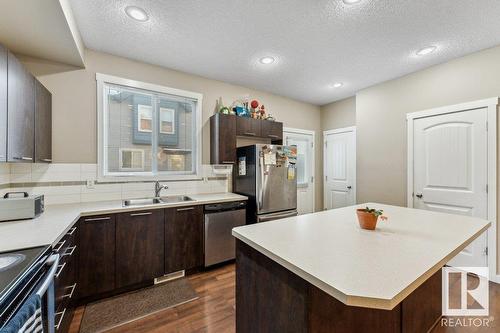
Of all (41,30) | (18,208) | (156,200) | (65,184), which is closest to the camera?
(18,208)

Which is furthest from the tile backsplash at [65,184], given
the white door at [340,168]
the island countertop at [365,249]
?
the white door at [340,168]

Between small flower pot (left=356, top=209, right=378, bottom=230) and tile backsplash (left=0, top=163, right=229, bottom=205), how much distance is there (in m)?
2.40

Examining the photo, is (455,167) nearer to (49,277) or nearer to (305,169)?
(305,169)

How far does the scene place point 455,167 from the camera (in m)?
2.65

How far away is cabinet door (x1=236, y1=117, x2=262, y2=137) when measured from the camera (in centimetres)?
A: 324

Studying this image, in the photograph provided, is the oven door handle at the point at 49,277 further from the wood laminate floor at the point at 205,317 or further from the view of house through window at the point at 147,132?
the view of house through window at the point at 147,132

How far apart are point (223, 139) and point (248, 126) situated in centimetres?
48

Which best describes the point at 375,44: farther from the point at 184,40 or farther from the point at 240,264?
the point at 240,264

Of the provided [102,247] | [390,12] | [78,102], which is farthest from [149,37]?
[390,12]

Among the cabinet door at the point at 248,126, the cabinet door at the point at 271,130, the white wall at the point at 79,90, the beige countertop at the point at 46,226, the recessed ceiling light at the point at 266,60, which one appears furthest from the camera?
the cabinet door at the point at 271,130

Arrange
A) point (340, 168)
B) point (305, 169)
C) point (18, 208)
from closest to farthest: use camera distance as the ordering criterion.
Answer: point (18, 208)
point (340, 168)
point (305, 169)

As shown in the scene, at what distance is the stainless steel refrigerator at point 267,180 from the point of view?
298cm

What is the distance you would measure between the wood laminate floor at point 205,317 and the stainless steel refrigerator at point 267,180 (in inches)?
42.8

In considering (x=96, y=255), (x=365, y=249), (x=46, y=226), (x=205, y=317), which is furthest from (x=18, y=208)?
(x=365, y=249)
